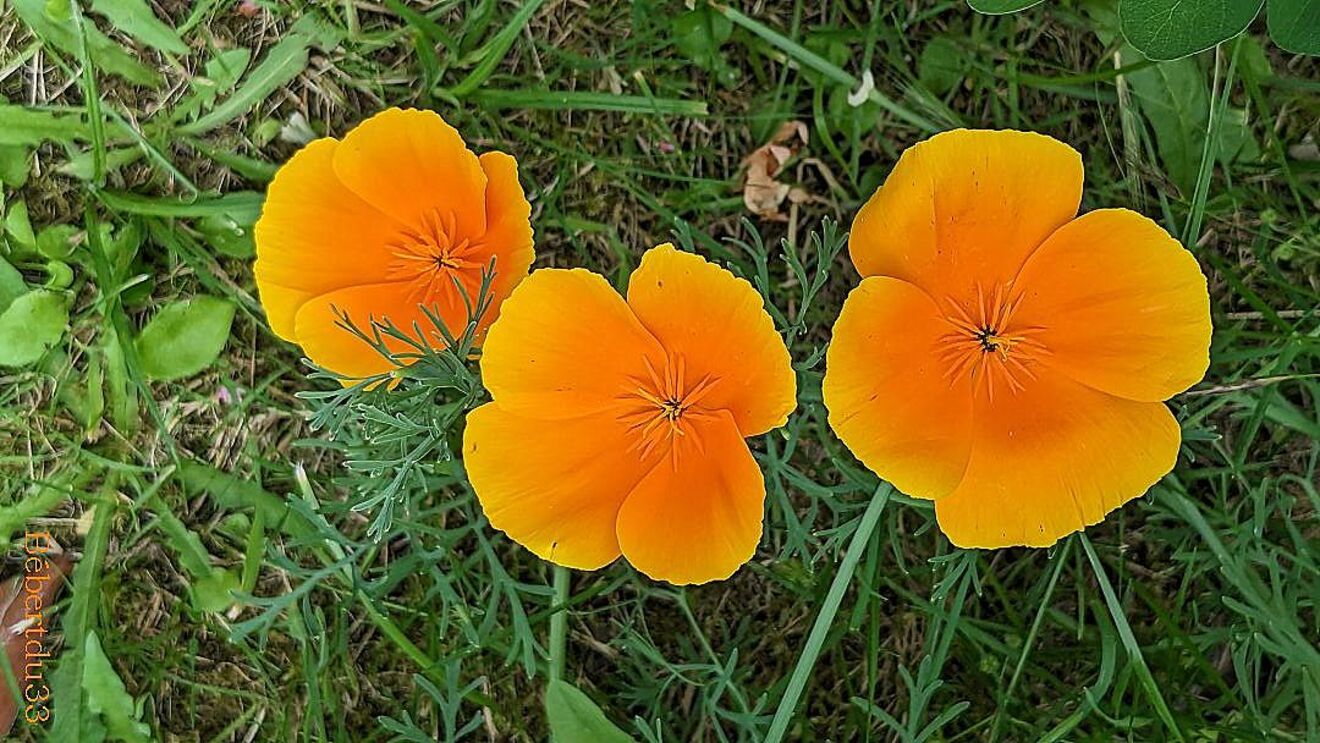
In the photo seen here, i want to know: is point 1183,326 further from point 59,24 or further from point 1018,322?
point 59,24

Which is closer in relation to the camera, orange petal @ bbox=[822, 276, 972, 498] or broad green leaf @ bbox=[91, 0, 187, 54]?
orange petal @ bbox=[822, 276, 972, 498]

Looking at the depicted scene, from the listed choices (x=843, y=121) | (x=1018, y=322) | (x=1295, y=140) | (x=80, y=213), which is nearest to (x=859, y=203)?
(x=843, y=121)

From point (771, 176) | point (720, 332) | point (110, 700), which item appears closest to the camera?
point (720, 332)

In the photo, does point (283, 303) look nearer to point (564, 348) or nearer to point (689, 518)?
point (564, 348)

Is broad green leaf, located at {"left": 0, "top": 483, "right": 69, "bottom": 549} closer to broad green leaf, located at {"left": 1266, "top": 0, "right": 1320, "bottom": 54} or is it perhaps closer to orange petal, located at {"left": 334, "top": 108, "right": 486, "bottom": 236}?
orange petal, located at {"left": 334, "top": 108, "right": 486, "bottom": 236}

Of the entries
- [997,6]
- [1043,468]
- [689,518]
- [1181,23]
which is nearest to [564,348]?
[689,518]

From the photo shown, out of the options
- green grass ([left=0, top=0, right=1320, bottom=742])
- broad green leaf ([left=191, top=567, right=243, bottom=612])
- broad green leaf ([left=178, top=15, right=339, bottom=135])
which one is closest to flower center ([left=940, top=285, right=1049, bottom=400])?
green grass ([left=0, top=0, right=1320, bottom=742])
